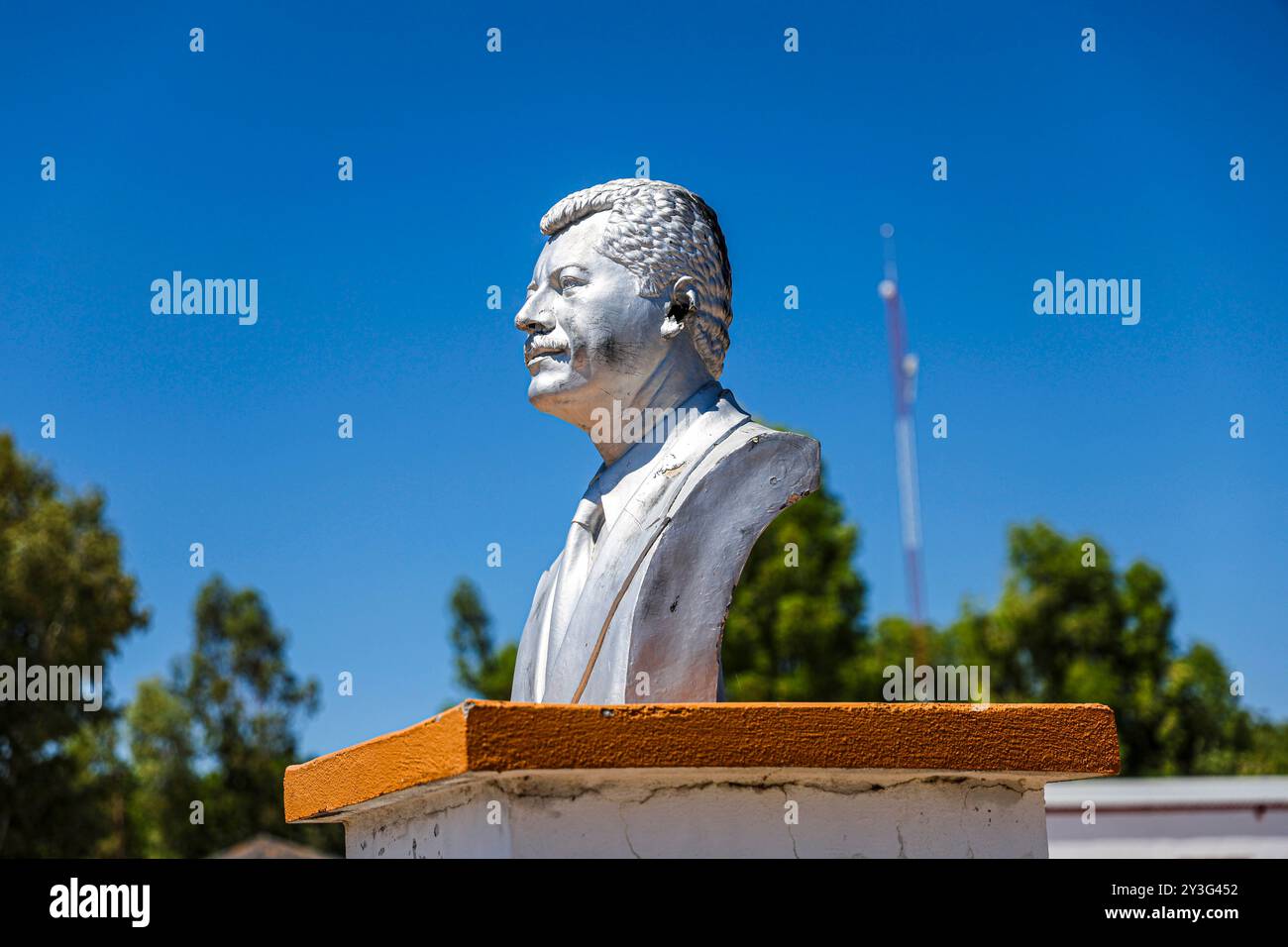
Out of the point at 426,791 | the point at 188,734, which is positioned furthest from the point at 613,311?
the point at 188,734

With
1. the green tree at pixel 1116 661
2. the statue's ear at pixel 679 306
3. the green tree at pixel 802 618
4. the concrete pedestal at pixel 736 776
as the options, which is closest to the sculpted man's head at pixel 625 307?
the statue's ear at pixel 679 306

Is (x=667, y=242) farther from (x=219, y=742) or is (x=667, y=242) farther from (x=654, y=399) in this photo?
(x=219, y=742)

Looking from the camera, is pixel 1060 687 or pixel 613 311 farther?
pixel 1060 687

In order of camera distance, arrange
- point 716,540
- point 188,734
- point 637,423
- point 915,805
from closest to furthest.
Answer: point 915,805, point 716,540, point 637,423, point 188,734

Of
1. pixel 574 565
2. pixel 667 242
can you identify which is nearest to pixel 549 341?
pixel 667 242

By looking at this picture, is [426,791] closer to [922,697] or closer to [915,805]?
[915,805]

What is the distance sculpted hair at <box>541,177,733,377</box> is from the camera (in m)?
5.60

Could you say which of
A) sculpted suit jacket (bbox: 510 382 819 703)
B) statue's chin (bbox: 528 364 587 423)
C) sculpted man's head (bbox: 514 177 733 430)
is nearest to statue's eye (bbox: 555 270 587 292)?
sculpted man's head (bbox: 514 177 733 430)

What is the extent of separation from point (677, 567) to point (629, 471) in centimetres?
53

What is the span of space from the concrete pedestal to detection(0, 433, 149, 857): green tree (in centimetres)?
1942

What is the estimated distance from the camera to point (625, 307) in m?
5.57

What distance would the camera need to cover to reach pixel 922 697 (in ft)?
20.7

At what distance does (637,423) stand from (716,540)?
631 mm

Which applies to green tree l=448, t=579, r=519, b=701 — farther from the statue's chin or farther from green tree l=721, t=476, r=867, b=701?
the statue's chin
